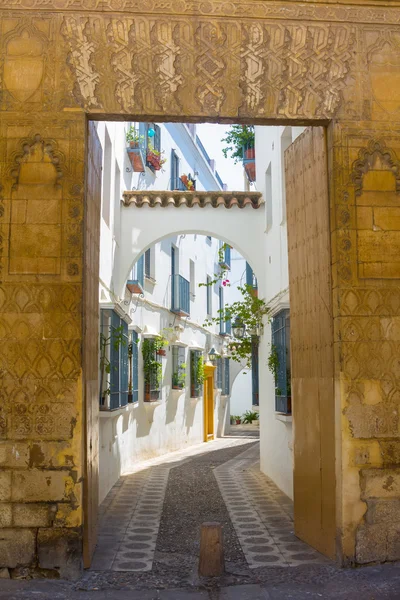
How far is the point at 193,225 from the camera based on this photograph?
13086 millimetres

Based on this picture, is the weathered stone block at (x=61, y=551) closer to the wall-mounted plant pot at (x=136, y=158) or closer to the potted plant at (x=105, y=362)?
the potted plant at (x=105, y=362)

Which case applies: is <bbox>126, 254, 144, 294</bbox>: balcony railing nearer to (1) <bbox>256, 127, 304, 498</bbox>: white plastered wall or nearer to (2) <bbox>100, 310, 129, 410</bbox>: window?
(2) <bbox>100, 310, 129, 410</bbox>: window

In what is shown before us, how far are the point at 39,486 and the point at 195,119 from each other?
345 centimetres

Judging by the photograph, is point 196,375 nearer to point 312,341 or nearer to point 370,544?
point 312,341

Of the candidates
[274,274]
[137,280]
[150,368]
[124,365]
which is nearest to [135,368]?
[124,365]

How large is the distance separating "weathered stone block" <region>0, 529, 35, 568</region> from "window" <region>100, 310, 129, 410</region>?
4.27 m

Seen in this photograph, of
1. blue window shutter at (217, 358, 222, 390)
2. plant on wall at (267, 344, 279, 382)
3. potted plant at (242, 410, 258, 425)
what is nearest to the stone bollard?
plant on wall at (267, 344, 279, 382)

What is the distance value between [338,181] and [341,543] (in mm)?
3122

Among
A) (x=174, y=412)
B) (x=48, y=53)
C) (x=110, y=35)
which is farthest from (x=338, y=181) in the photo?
(x=174, y=412)

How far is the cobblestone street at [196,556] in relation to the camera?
17.0ft

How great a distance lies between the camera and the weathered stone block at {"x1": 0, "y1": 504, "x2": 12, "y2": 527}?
18.0 ft

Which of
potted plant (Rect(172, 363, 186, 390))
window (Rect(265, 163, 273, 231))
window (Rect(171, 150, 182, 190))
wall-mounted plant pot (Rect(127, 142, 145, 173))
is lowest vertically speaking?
potted plant (Rect(172, 363, 186, 390))

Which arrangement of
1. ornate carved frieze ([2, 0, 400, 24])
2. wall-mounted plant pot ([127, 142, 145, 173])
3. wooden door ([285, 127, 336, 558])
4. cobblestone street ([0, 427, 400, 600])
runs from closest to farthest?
cobblestone street ([0, 427, 400, 600]) < ornate carved frieze ([2, 0, 400, 24]) < wooden door ([285, 127, 336, 558]) < wall-mounted plant pot ([127, 142, 145, 173])

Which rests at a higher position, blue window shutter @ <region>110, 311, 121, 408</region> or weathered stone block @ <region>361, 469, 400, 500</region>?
blue window shutter @ <region>110, 311, 121, 408</region>
